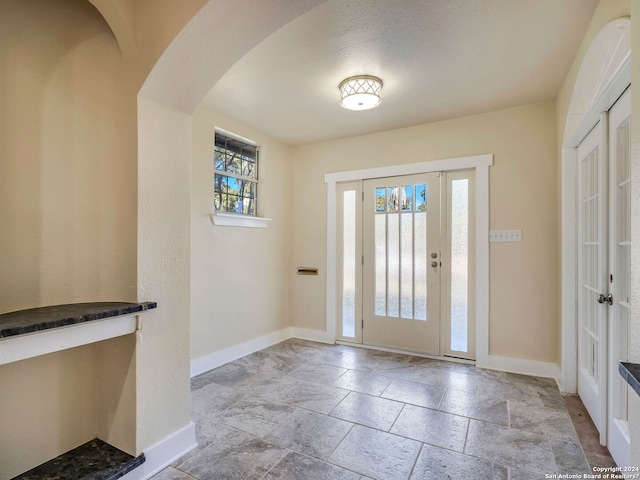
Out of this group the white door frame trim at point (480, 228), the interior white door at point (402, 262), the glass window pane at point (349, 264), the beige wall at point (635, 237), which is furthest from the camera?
the glass window pane at point (349, 264)

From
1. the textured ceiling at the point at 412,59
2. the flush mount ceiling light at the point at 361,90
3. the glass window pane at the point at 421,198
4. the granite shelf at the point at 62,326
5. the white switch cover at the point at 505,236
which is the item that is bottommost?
the granite shelf at the point at 62,326

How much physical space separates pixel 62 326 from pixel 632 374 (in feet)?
6.11

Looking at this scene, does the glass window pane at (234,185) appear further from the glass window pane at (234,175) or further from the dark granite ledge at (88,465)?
the dark granite ledge at (88,465)

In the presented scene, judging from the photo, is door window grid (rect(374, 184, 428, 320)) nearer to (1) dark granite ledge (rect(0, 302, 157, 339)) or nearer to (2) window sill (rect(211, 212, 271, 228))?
(2) window sill (rect(211, 212, 271, 228))

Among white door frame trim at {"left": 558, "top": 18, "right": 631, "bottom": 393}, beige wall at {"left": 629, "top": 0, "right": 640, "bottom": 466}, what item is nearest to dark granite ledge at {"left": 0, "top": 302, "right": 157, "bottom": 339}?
beige wall at {"left": 629, "top": 0, "right": 640, "bottom": 466}

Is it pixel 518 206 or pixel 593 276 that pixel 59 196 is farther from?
pixel 518 206

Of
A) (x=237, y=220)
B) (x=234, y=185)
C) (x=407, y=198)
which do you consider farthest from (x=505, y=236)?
(x=234, y=185)

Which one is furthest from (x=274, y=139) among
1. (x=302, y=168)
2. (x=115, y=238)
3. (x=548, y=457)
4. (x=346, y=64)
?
(x=548, y=457)

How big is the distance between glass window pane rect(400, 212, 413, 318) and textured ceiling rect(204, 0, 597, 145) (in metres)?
1.07

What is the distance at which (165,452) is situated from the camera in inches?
68.0

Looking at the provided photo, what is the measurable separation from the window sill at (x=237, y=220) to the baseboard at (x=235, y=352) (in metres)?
1.25

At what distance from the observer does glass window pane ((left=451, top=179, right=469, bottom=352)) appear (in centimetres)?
330

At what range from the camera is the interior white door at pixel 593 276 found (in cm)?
194

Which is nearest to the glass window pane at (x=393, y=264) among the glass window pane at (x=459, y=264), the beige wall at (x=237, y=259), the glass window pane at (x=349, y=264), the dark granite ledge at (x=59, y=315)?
the glass window pane at (x=349, y=264)
